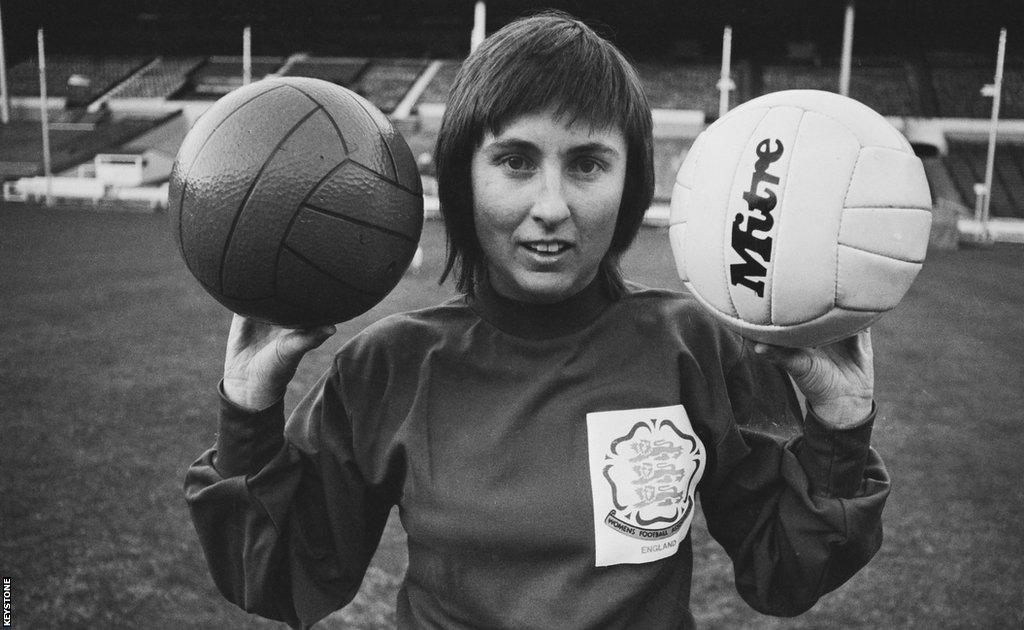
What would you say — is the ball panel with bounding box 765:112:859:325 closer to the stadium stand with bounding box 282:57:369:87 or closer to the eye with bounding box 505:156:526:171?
the eye with bounding box 505:156:526:171

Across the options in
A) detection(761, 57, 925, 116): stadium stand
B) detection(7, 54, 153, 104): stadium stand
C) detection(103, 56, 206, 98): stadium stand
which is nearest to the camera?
detection(761, 57, 925, 116): stadium stand

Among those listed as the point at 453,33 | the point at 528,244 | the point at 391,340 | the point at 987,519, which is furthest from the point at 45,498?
the point at 453,33

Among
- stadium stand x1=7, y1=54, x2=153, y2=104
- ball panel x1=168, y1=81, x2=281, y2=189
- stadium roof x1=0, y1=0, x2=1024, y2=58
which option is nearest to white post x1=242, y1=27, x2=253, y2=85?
stadium roof x1=0, y1=0, x2=1024, y2=58

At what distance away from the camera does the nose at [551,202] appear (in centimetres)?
144

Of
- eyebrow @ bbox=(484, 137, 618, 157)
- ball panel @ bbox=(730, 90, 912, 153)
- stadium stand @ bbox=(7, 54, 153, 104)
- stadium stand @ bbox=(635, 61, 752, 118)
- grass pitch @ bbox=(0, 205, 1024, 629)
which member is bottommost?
stadium stand @ bbox=(7, 54, 153, 104)

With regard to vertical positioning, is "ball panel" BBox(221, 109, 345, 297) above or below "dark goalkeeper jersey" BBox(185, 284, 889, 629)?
above

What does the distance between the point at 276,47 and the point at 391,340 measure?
114 ft

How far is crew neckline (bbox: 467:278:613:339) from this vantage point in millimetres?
1605

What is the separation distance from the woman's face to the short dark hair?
0.10 feet

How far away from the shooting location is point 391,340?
5.39 feet

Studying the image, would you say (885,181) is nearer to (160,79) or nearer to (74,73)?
(160,79)

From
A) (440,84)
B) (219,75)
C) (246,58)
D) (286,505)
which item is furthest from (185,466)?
(219,75)

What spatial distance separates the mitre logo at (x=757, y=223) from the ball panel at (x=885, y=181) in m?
0.14

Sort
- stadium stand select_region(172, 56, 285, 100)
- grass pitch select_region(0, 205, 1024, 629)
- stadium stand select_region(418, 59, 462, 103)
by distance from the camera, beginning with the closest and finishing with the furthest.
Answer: grass pitch select_region(0, 205, 1024, 629)
stadium stand select_region(418, 59, 462, 103)
stadium stand select_region(172, 56, 285, 100)
